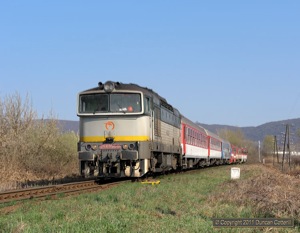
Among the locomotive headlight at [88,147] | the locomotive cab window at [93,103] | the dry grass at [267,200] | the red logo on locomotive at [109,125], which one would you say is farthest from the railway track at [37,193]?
the dry grass at [267,200]

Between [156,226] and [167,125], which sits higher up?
[167,125]

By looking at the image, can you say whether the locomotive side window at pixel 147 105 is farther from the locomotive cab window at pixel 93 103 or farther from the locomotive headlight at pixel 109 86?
the locomotive cab window at pixel 93 103

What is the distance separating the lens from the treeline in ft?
82.8

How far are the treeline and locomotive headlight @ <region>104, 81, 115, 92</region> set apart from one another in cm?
857

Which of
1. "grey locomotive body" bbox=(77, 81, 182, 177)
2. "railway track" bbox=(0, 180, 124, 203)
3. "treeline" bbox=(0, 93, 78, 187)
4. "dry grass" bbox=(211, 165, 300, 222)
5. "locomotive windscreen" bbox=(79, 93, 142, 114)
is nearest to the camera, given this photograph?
"dry grass" bbox=(211, 165, 300, 222)

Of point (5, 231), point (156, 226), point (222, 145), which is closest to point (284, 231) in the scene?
point (156, 226)

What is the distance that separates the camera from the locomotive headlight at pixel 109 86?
1797cm

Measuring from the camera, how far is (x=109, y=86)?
1803 centimetres

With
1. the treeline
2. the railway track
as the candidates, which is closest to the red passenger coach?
the treeline

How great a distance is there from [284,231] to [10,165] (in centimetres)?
1956

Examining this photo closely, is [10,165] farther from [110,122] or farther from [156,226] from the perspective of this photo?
[156,226]

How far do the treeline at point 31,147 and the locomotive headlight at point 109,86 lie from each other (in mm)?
8573

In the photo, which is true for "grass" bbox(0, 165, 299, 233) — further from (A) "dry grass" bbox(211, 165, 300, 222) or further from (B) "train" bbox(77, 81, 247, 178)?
(B) "train" bbox(77, 81, 247, 178)

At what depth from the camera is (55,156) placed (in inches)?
1184
